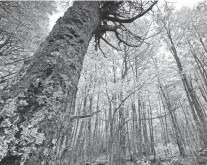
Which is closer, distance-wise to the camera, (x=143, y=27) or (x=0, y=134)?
(x=0, y=134)

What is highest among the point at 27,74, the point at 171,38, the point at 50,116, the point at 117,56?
the point at 171,38

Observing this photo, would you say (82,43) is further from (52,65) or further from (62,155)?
(62,155)

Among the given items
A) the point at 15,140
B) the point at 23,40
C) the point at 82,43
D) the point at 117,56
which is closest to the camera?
the point at 15,140

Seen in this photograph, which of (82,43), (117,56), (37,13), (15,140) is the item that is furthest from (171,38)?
(15,140)

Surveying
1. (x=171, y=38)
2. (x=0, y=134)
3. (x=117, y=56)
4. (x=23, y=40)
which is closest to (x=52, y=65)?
(x=0, y=134)

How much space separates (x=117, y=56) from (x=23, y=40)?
5.19 meters

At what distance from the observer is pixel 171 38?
11.1 m

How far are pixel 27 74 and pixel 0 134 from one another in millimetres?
335

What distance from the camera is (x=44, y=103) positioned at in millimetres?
619

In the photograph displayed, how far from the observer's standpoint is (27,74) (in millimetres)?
711

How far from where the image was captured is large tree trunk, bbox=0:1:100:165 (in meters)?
0.48

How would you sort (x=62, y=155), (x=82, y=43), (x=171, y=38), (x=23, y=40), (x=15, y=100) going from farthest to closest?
1. (x=171, y=38)
2. (x=23, y=40)
3. (x=82, y=43)
4. (x=62, y=155)
5. (x=15, y=100)

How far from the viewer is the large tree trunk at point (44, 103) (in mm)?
481

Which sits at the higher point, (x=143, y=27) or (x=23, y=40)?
(x=143, y=27)
